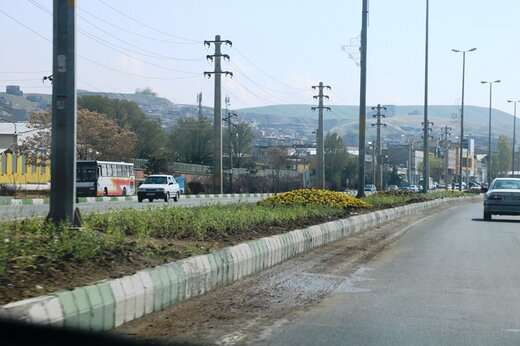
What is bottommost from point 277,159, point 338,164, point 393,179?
point 393,179

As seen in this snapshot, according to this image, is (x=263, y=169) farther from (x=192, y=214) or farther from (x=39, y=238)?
(x=39, y=238)

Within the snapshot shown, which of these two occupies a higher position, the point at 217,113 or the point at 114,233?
the point at 217,113

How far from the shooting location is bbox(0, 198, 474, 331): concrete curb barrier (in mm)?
7246

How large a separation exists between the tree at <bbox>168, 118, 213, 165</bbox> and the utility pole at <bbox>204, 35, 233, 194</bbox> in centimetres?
3743

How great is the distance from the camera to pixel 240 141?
4198 inches

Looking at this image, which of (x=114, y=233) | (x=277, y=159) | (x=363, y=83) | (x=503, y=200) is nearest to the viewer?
(x=114, y=233)

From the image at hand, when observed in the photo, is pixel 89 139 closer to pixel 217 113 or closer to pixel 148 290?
pixel 217 113

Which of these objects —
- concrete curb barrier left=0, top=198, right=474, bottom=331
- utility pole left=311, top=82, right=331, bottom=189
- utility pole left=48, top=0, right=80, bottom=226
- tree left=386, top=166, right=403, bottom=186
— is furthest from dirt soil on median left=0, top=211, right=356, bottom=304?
tree left=386, top=166, right=403, bottom=186

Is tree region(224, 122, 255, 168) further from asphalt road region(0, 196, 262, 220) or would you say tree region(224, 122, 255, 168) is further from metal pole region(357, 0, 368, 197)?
asphalt road region(0, 196, 262, 220)

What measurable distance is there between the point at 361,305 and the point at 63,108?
21.3 ft

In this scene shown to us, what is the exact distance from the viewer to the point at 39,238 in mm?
11273

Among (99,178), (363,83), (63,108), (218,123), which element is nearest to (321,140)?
(218,123)

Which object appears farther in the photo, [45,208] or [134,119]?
[134,119]

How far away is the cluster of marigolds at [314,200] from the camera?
3009 centimetres
